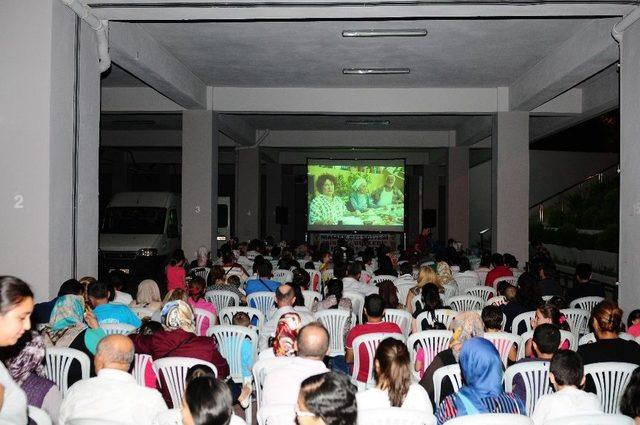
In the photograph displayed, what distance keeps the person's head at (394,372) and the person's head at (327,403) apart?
2.86 ft

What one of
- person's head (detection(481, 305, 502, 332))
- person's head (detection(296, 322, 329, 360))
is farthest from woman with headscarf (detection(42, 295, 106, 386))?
person's head (detection(481, 305, 502, 332))

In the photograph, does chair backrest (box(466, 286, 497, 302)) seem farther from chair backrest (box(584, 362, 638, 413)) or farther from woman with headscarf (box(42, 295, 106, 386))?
woman with headscarf (box(42, 295, 106, 386))

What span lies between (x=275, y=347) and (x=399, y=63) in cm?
708

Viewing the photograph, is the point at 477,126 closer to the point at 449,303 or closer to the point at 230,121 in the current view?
the point at 230,121

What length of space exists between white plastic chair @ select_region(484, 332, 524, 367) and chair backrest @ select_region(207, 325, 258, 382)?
1780mm

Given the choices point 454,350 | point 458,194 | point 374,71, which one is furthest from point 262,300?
point 458,194

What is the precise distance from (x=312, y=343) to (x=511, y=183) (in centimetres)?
981

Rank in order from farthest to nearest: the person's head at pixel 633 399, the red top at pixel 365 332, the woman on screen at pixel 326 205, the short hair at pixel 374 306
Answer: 1. the woman on screen at pixel 326 205
2. the short hair at pixel 374 306
3. the red top at pixel 365 332
4. the person's head at pixel 633 399

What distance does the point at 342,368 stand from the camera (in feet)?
18.4

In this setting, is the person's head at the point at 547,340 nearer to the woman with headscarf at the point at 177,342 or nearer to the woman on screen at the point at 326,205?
the woman with headscarf at the point at 177,342

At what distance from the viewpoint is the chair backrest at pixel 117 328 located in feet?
15.5

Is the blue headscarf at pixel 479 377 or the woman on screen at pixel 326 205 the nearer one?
the blue headscarf at pixel 479 377

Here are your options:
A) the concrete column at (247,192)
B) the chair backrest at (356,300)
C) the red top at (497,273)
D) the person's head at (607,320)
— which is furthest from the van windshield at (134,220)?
the person's head at (607,320)

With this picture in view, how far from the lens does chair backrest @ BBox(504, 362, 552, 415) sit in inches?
151
